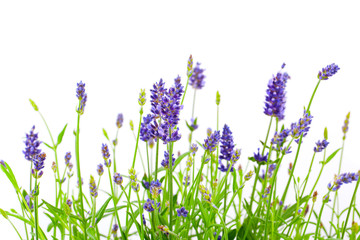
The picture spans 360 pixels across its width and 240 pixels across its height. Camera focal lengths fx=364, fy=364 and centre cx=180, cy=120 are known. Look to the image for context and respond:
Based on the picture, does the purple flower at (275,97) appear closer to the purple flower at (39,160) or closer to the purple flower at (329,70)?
the purple flower at (329,70)

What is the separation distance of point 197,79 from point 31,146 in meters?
0.61

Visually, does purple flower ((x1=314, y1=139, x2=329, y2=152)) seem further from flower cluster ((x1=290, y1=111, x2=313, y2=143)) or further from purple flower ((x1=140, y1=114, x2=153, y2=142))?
purple flower ((x1=140, y1=114, x2=153, y2=142))

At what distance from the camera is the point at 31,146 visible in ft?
2.93

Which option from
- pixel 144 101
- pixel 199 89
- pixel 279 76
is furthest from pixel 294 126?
pixel 199 89

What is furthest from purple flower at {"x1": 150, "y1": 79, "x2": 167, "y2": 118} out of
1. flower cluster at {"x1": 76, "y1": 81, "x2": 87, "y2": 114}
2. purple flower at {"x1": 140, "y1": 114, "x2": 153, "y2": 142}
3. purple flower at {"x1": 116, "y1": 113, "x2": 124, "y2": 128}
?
purple flower at {"x1": 116, "y1": 113, "x2": 124, "y2": 128}

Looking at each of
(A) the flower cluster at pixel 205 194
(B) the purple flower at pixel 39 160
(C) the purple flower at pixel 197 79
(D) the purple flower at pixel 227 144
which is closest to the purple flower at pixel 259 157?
(D) the purple flower at pixel 227 144

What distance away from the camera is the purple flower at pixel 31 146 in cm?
89

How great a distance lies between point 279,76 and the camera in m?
0.83

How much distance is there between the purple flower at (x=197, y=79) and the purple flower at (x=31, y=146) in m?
0.57

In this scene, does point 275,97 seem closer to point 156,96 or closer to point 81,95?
point 156,96

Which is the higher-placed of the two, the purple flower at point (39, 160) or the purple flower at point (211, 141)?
the purple flower at point (211, 141)

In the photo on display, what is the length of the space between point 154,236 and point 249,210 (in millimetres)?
292

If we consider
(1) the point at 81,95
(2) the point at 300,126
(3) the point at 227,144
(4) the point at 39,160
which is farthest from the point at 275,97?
(4) the point at 39,160

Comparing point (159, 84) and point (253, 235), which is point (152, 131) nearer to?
point (159, 84)
